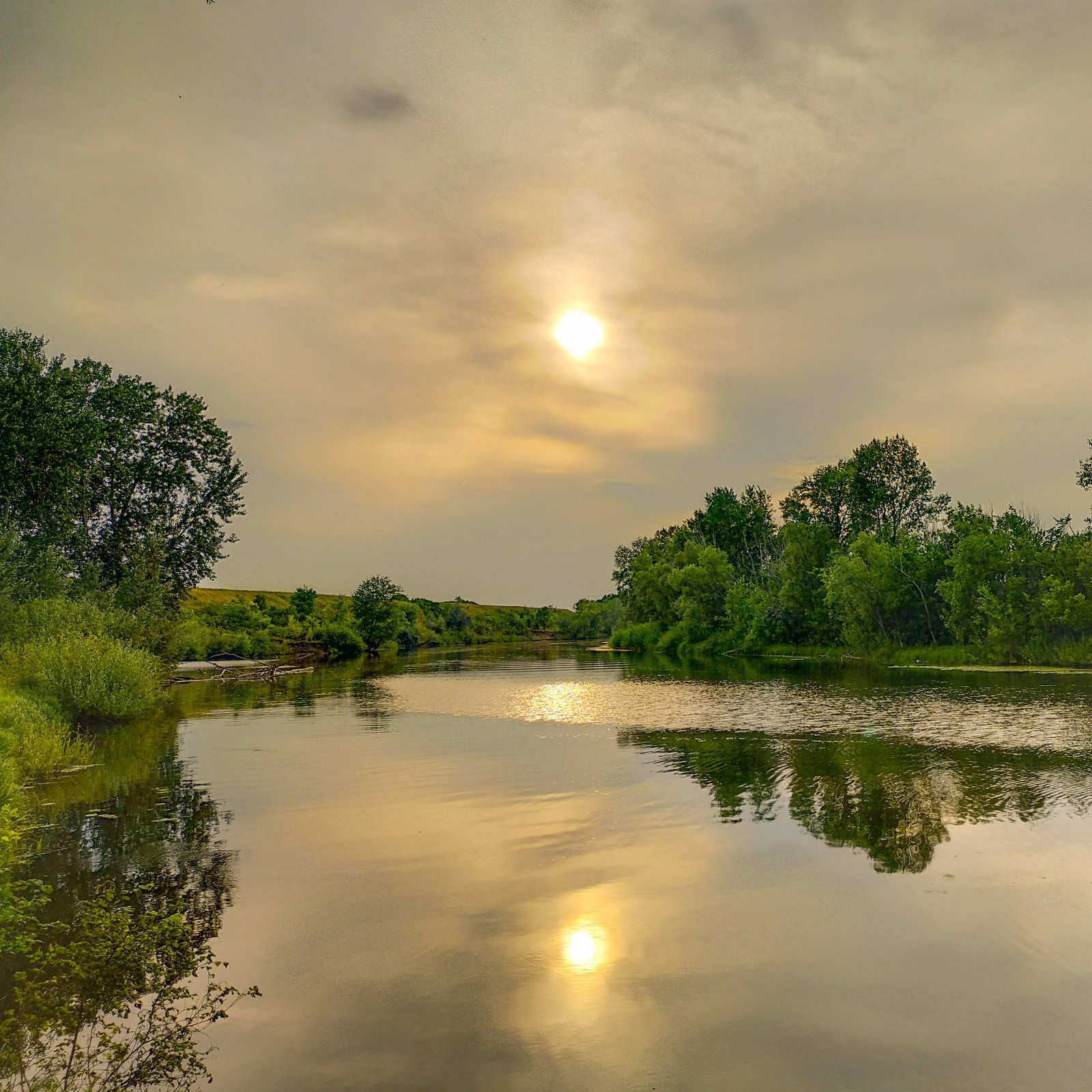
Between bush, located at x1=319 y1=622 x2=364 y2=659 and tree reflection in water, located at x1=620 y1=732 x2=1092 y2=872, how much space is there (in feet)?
268

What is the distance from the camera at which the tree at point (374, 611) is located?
112 meters

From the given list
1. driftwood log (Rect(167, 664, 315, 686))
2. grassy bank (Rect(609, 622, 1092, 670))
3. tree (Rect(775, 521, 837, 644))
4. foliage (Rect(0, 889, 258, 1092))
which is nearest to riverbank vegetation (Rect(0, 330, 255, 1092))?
foliage (Rect(0, 889, 258, 1092))

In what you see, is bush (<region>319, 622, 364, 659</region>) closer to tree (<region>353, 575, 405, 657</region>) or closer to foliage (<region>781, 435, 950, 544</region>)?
tree (<region>353, 575, 405, 657</region>)

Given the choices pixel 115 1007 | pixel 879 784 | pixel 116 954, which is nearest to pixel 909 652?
pixel 879 784

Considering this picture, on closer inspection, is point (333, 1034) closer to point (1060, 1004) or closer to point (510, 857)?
point (510, 857)

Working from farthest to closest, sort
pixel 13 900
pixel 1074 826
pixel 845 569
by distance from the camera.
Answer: pixel 845 569
pixel 1074 826
pixel 13 900

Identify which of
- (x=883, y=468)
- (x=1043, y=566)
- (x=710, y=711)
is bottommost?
(x=710, y=711)

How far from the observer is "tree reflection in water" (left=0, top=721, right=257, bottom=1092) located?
7371 mm

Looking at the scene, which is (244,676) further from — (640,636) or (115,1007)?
(640,636)

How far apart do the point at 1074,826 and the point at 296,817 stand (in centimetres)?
1496

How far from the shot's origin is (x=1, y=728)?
19.8 meters

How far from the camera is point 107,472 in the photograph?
4228 centimetres

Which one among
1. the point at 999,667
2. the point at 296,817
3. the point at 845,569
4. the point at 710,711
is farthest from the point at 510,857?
the point at 845,569

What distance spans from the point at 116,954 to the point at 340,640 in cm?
9625
